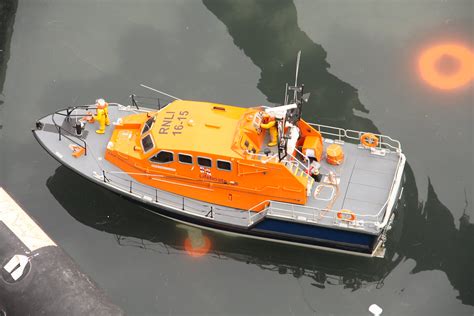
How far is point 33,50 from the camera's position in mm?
29500

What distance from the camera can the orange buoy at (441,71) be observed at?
28.2 metres

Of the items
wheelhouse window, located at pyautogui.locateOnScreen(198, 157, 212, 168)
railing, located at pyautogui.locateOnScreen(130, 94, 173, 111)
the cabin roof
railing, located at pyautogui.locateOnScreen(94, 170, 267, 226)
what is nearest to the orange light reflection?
railing, located at pyautogui.locateOnScreen(94, 170, 267, 226)

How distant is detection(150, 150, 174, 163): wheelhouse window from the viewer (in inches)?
885

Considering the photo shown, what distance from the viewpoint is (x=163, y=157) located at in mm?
22641

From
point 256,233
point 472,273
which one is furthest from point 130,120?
point 472,273

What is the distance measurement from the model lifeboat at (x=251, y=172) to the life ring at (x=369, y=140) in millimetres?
34

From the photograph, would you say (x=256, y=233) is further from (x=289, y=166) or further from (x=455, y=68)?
(x=455, y=68)

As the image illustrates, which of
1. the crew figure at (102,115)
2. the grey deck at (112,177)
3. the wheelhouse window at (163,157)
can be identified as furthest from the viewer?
the crew figure at (102,115)

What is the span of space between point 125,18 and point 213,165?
35.9ft

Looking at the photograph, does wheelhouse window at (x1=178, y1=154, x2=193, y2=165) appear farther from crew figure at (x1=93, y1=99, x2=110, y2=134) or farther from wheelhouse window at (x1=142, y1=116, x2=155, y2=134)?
crew figure at (x1=93, y1=99, x2=110, y2=134)

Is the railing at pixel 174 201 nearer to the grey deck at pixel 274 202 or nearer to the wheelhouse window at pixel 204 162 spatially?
the grey deck at pixel 274 202

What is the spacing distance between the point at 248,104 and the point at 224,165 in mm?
5960

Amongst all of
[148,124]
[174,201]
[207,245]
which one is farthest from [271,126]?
[207,245]

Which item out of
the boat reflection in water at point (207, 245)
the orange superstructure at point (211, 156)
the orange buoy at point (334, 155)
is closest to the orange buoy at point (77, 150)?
the orange superstructure at point (211, 156)
